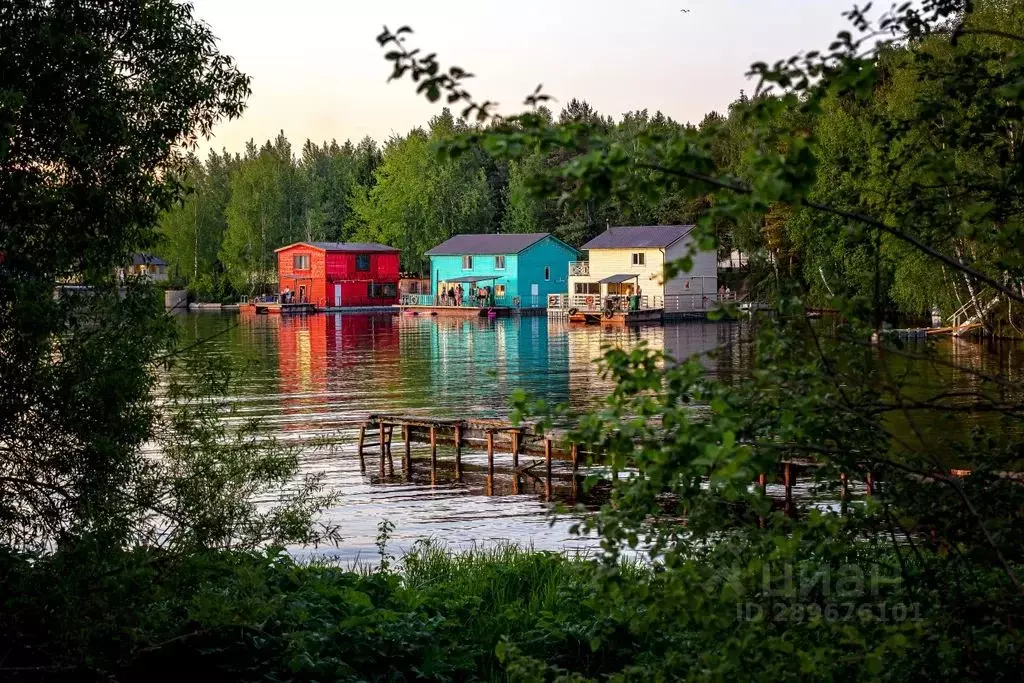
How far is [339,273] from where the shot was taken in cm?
9906

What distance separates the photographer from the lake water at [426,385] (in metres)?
18.4

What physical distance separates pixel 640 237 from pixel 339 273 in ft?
98.8

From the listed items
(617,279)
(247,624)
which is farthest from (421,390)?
(617,279)

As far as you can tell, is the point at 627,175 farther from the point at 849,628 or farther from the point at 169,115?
the point at 169,115

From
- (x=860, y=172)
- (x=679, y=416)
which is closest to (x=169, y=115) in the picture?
(x=860, y=172)

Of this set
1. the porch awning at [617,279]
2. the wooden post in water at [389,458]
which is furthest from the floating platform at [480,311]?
the wooden post in water at [389,458]

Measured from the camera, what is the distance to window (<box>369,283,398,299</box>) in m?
101

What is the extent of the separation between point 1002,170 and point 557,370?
37752mm

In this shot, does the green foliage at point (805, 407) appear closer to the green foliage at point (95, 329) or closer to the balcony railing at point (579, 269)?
the green foliage at point (95, 329)

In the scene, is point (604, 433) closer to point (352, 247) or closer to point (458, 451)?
point (458, 451)

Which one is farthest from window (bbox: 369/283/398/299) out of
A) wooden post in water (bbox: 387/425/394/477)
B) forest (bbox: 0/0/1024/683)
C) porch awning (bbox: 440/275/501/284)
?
forest (bbox: 0/0/1024/683)

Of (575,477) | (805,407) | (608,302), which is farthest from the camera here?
(608,302)

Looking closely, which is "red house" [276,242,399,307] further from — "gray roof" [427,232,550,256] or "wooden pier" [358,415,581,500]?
"wooden pier" [358,415,581,500]

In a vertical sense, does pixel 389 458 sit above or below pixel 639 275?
below
